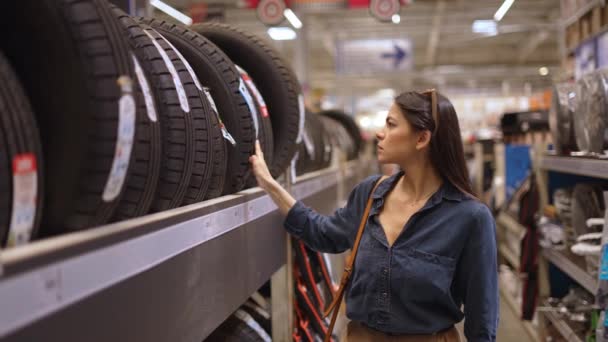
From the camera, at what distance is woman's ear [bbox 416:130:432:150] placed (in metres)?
1.98

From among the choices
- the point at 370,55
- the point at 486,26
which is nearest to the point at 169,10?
the point at 370,55

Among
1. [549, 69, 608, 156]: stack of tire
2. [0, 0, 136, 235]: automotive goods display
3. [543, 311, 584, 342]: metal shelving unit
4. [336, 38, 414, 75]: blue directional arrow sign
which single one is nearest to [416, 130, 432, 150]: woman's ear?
[0, 0, 136, 235]: automotive goods display

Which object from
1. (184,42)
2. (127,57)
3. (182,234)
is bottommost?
(182,234)

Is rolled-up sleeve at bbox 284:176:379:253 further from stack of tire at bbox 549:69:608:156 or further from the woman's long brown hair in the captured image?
stack of tire at bbox 549:69:608:156

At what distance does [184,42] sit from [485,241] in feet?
3.59

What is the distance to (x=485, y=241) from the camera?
1.93 m

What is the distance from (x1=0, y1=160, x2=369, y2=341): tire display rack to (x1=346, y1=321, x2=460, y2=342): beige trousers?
0.34m

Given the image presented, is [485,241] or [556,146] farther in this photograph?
[556,146]

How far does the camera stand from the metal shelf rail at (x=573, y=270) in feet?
8.90

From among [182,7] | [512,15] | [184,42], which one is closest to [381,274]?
[184,42]

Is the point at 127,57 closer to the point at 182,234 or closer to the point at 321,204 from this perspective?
the point at 182,234

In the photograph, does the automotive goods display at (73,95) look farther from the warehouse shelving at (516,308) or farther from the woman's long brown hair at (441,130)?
the warehouse shelving at (516,308)

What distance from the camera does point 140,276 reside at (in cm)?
113

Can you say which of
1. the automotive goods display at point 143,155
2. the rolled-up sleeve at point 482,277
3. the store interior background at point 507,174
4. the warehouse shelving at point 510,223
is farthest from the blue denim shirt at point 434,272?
the warehouse shelving at point 510,223
